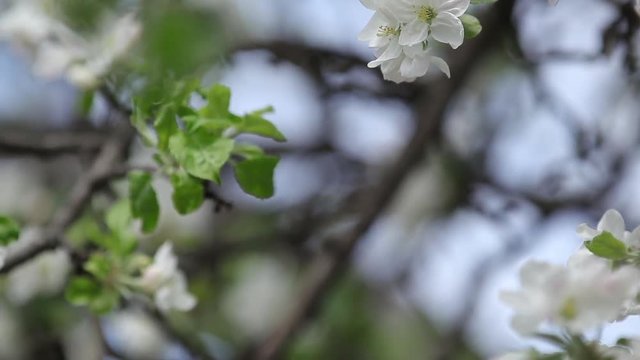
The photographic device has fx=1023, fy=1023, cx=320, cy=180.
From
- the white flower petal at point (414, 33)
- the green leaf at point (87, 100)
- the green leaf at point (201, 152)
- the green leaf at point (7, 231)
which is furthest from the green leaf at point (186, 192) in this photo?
the green leaf at point (87, 100)

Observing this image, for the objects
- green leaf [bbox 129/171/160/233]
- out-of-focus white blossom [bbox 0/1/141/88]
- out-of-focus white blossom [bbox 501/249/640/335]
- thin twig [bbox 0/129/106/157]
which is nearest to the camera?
out-of-focus white blossom [bbox 501/249/640/335]

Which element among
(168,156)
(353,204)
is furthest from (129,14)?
(353,204)

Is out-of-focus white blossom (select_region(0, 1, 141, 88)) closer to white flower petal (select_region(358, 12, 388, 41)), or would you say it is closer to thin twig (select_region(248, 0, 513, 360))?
white flower petal (select_region(358, 12, 388, 41))

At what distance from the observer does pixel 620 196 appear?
7.82 feet

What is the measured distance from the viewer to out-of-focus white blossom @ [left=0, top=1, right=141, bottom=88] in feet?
4.73

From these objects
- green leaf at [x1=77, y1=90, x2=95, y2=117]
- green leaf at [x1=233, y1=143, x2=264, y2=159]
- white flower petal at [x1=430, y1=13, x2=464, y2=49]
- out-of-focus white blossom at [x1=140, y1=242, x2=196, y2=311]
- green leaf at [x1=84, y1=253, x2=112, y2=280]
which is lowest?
green leaf at [x1=84, y1=253, x2=112, y2=280]

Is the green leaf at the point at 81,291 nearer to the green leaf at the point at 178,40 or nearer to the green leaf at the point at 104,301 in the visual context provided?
the green leaf at the point at 104,301

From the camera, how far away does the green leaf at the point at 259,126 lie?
1109 mm

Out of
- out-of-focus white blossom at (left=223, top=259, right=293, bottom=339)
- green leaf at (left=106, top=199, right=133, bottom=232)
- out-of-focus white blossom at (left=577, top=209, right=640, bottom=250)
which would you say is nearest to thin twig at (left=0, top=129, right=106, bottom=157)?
green leaf at (left=106, top=199, right=133, bottom=232)

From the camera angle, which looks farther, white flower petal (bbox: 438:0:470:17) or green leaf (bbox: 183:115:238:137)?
green leaf (bbox: 183:115:238:137)

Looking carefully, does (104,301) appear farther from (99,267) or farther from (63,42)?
(63,42)

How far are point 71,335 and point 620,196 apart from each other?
1468mm

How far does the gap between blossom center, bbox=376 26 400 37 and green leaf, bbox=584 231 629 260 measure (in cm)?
26

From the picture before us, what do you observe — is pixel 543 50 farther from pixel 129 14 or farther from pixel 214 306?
pixel 214 306
